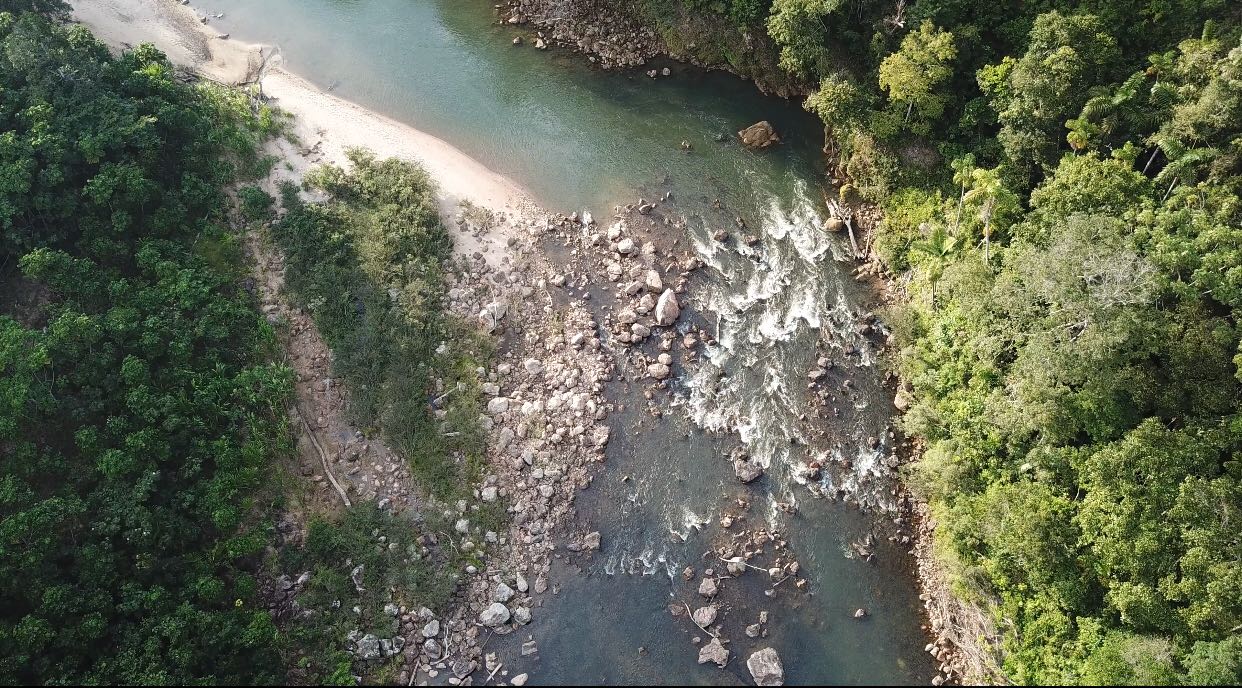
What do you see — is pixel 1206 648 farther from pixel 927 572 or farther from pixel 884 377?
pixel 884 377

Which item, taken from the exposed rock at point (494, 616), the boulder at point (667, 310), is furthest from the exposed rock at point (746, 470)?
the exposed rock at point (494, 616)

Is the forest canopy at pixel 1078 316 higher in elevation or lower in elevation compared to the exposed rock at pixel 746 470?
higher

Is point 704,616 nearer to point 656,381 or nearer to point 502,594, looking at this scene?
point 502,594

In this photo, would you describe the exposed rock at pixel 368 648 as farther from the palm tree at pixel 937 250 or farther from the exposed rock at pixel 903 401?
the palm tree at pixel 937 250

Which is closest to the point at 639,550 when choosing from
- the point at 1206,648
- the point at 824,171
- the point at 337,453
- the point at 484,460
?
the point at 484,460

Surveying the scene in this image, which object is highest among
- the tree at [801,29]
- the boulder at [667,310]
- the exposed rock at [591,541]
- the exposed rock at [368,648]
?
the tree at [801,29]

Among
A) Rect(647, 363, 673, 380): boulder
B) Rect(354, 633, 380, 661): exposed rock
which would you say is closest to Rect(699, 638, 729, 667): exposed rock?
Rect(647, 363, 673, 380): boulder
